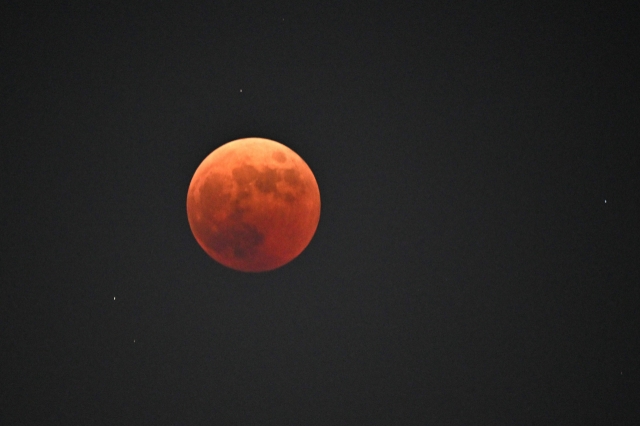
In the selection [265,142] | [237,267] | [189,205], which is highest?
[265,142]

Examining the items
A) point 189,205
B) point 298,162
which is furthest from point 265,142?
point 189,205

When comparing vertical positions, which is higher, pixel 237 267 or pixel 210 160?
pixel 210 160

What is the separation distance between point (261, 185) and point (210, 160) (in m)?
0.95

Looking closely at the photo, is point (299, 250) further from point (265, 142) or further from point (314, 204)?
point (265, 142)

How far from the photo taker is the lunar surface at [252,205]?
802 cm

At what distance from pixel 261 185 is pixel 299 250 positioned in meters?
1.15

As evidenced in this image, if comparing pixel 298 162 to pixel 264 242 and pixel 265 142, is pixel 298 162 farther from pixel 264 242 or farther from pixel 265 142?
pixel 264 242

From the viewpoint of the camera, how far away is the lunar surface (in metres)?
8.02

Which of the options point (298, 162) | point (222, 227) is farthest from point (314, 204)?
point (222, 227)

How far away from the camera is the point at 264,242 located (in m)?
8.10

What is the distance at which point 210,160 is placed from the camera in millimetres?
8625

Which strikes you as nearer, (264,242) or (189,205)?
(264,242)

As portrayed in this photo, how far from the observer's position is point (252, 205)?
797cm

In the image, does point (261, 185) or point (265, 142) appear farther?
point (265, 142)
